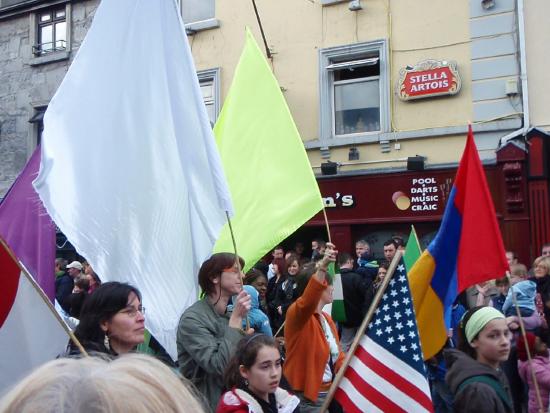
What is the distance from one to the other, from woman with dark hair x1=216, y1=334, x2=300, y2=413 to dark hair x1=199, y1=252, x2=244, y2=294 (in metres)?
0.67

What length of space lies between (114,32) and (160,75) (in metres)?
0.43

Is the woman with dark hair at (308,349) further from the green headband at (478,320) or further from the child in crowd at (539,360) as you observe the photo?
the child in crowd at (539,360)

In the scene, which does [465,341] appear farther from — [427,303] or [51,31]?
[51,31]

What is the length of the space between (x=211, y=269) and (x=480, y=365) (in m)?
1.68

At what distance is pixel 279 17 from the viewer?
13.5 meters

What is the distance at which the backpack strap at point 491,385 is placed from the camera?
3449 mm

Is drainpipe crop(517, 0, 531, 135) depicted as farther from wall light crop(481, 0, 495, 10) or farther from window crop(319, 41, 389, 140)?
Result: window crop(319, 41, 389, 140)

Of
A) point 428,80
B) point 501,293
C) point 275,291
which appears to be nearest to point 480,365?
point 501,293

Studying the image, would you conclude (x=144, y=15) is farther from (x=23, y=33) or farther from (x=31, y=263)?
(x=23, y=33)

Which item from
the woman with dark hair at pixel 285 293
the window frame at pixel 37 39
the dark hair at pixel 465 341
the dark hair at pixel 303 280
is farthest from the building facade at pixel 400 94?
the dark hair at pixel 465 341

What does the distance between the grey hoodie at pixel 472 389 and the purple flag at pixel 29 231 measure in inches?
109

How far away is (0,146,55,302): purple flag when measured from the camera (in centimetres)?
483

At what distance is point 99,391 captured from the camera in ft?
3.61

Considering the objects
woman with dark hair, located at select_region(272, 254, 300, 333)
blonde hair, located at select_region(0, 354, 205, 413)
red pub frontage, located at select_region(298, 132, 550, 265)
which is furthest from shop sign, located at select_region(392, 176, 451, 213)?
blonde hair, located at select_region(0, 354, 205, 413)
